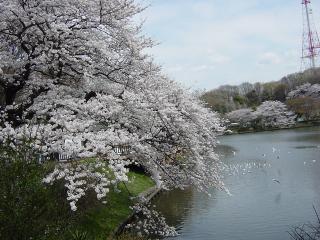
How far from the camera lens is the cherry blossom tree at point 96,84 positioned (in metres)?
11.1

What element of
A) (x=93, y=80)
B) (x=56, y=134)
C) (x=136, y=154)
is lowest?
(x=136, y=154)

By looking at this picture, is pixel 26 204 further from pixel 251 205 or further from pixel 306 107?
pixel 306 107

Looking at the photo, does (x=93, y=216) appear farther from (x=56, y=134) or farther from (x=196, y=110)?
(x=56, y=134)

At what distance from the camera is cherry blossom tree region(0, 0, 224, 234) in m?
11.1

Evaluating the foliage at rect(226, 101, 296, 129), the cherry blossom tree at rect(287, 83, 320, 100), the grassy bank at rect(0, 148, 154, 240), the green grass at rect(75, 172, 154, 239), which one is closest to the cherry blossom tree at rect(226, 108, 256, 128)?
the foliage at rect(226, 101, 296, 129)

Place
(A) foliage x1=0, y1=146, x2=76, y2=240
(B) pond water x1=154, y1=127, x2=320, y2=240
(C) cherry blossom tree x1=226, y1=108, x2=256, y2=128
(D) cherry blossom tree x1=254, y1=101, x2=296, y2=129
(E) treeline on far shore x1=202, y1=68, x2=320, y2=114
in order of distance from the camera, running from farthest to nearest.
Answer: (E) treeline on far shore x1=202, y1=68, x2=320, y2=114, (C) cherry blossom tree x1=226, y1=108, x2=256, y2=128, (D) cherry blossom tree x1=254, y1=101, x2=296, y2=129, (B) pond water x1=154, y1=127, x2=320, y2=240, (A) foliage x1=0, y1=146, x2=76, y2=240

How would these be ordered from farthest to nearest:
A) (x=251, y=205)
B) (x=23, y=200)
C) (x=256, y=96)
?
1. (x=256, y=96)
2. (x=251, y=205)
3. (x=23, y=200)

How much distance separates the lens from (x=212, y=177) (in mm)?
14141

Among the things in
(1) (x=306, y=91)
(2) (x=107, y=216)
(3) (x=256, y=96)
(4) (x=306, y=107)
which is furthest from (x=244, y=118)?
(2) (x=107, y=216)

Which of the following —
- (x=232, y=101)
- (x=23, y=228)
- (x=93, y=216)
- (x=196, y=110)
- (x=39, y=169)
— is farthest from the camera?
(x=232, y=101)

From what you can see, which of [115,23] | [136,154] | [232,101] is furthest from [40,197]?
[232,101]

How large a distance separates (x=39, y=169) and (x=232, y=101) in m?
92.1

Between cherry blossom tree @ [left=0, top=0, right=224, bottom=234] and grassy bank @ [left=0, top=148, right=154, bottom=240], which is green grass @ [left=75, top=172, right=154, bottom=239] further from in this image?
grassy bank @ [left=0, top=148, right=154, bottom=240]

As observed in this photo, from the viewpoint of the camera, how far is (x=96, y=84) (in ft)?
40.2
